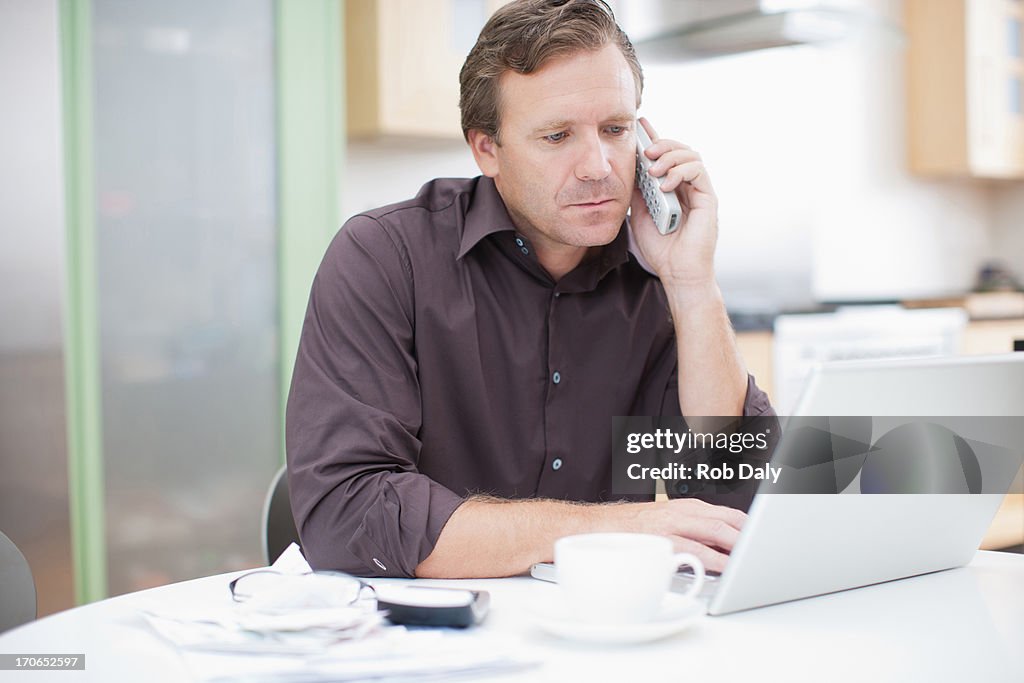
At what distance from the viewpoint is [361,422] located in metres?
1.24

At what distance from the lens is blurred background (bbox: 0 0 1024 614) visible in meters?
2.49

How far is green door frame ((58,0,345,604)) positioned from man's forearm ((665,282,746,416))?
162cm

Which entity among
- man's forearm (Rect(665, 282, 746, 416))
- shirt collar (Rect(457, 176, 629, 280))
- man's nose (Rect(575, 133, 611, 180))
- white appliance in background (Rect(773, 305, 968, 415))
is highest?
A: man's nose (Rect(575, 133, 611, 180))

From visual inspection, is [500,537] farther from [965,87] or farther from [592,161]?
[965,87]

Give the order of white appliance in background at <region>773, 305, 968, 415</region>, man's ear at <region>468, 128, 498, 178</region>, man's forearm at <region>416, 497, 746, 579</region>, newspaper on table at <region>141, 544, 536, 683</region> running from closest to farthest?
newspaper on table at <region>141, 544, 536, 683</region> → man's forearm at <region>416, 497, 746, 579</region> → man's ear at <region>468, 128, 498, 178</region> → white appliance in background at <region>773, 305, 968, 415</region>

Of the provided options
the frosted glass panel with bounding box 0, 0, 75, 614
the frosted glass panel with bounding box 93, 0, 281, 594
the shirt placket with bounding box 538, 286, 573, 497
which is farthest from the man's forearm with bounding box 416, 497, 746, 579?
the frosted glass panel with bounding box 93, 0, 281, 594

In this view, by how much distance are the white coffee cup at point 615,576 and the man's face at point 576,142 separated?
74cm

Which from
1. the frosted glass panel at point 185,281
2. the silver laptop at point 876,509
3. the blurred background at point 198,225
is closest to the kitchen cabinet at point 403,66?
the blurred background at point 198,225

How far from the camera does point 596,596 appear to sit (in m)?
0.81

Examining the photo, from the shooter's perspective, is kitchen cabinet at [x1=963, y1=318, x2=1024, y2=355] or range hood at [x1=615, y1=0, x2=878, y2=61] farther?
kitchen cabinet at [x1=963, y1=318, x2=1024, y2=355]

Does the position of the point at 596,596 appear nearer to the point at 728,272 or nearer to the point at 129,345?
the point at 129,345

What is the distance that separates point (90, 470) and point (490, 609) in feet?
6.42

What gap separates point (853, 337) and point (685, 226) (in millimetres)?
2420

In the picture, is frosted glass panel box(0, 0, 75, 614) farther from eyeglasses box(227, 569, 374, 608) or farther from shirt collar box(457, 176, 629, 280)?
eyeglasses box(227, 569, 374, 608)
